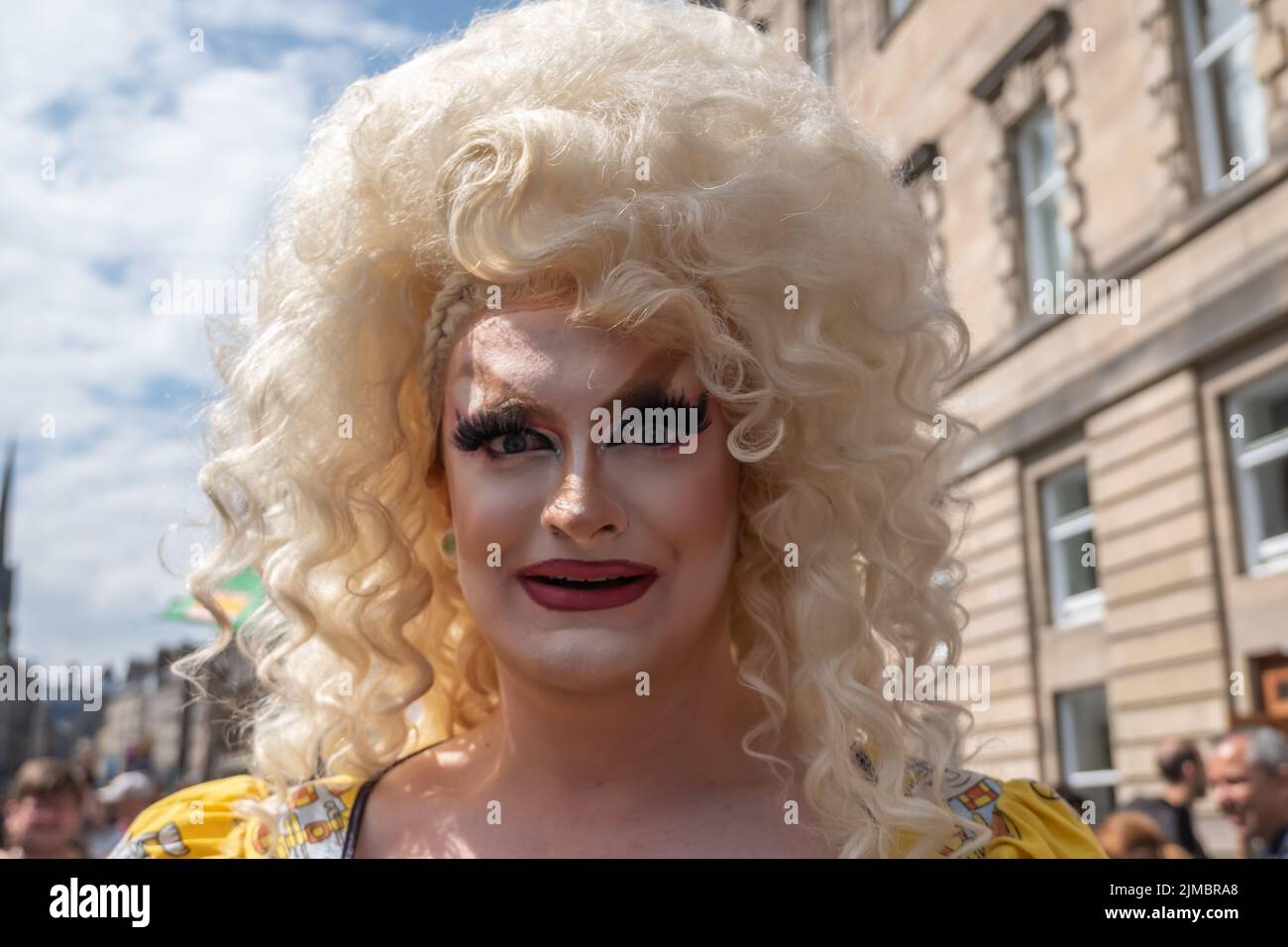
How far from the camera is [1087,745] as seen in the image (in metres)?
12.0

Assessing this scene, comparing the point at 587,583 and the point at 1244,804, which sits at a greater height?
the point at 587,583

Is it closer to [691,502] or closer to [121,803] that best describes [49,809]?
[121,803]

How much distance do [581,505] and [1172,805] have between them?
16.6 feet

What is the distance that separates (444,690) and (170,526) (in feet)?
1.76

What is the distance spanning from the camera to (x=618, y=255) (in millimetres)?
1726

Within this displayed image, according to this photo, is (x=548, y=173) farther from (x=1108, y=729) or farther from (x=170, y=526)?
(x=1108, y=729)

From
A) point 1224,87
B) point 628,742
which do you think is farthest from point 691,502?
point 1224,87

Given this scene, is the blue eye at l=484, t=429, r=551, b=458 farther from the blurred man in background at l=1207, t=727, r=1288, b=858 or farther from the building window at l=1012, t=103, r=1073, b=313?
the building window at l=1012, t=103, r=1073, b=313

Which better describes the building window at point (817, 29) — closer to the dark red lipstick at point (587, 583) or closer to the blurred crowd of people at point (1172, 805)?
the blurred crowd of people at point (1172, 805)

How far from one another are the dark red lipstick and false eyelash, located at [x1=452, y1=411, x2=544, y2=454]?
7.6 inches

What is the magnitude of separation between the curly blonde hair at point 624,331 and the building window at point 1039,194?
1155 cm

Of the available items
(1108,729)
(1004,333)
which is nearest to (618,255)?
(1108,729)

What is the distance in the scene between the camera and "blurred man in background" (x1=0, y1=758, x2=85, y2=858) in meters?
4.96

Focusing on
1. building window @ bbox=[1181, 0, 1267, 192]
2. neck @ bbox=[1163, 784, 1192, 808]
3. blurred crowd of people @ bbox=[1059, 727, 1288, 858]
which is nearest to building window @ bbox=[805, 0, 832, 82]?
building window @ bbox=[1181, 0, 1267, 192]
